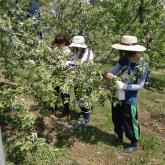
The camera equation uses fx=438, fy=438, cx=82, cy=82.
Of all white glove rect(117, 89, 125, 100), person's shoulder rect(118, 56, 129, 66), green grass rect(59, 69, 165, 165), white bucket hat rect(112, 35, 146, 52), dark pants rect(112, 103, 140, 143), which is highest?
white bucket hat rect(112, 35, 146, 52)

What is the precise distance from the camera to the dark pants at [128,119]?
24.1 ft

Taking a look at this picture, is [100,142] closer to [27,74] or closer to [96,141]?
[96,141]

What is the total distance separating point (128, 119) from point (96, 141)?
1.01 m

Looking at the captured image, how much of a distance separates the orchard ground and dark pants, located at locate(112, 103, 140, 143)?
0.41 metres

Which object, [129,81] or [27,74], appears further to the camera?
[129,81]

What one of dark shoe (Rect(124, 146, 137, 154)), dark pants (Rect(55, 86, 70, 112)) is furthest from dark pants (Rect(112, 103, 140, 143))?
dark pants (Rect(55, 86, 70, 112))

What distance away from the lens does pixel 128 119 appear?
743 cm

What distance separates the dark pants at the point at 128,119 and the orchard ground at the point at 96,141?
1.35 feet

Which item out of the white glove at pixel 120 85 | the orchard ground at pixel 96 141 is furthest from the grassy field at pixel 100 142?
the white glove at pixel 120 85

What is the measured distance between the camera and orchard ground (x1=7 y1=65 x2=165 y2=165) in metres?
7.50

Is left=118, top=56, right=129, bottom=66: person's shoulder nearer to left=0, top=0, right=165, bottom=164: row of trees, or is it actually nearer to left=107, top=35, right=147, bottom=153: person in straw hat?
left=107, top=35, right=147, bottom=153: person in straw hat

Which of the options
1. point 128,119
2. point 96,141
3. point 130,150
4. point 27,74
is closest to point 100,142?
point 96,141

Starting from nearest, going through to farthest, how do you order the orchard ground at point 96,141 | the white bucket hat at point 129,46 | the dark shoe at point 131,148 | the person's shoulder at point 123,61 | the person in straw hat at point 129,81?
the person in straw hat at point 129,81 → the white bucket hat at point 129,46 → the person's shoulder at point 123,61 → the orchard ground at point 96,141 → the dark shoe at point 131,148

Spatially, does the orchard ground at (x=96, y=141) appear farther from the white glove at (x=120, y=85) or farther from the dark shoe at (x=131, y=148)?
the white glove at (x=120, y=85)
